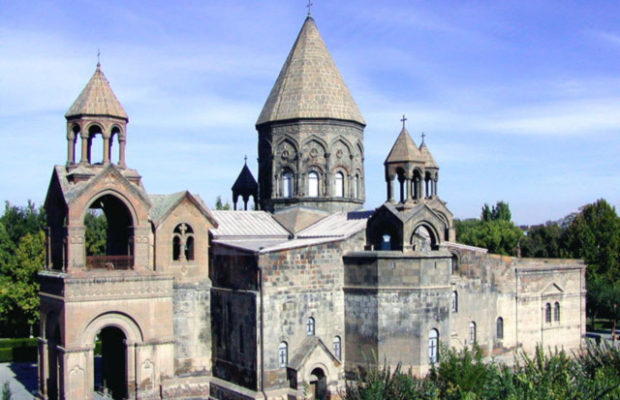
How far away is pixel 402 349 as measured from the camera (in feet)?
73.0

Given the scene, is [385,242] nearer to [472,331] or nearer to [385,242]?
[385,242]

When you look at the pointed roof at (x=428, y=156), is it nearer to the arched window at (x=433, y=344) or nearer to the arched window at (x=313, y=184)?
the arched window at (x=313, y=184)

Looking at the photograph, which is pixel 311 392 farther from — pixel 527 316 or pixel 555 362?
pixel 527 316

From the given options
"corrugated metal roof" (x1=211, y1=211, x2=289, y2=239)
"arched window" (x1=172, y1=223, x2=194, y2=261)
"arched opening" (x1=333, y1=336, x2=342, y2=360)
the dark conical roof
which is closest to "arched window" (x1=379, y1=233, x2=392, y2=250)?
"arched opening" (x1=333, y1=336, x2=342, y2=360)

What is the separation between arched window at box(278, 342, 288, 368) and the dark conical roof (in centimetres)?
1156

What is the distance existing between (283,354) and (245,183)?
1195 cm

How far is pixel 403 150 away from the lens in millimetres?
24297

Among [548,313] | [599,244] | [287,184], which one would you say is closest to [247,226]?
[287,184]

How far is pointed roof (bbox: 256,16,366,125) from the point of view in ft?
95.9

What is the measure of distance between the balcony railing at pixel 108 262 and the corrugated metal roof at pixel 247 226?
12.4 feet

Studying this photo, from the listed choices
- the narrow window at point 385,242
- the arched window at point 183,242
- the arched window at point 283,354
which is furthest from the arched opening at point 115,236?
the narrow window at point 385,242

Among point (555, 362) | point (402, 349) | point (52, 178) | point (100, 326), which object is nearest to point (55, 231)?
point (52, 178)

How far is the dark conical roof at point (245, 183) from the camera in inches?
1267

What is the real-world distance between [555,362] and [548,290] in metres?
16.8
